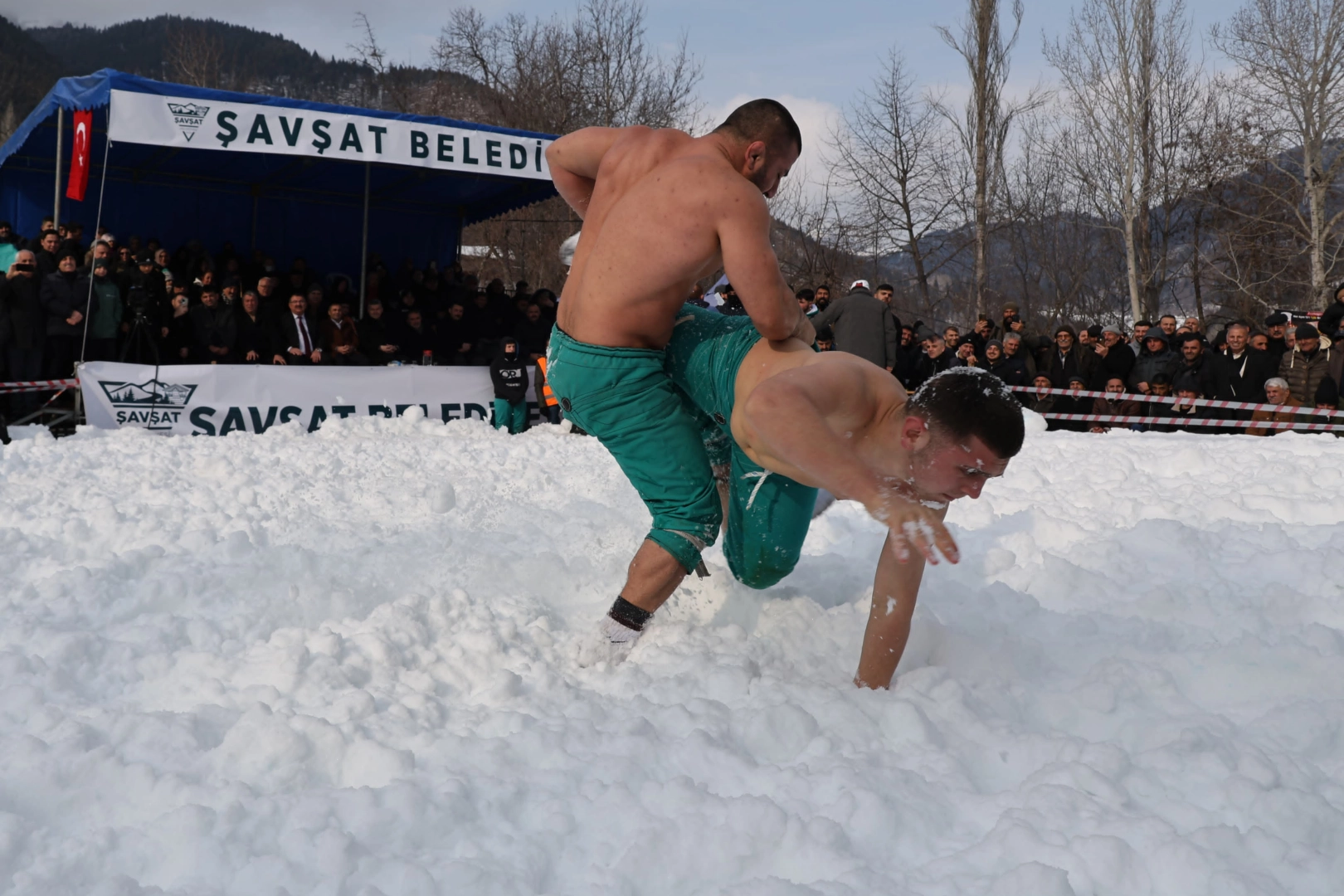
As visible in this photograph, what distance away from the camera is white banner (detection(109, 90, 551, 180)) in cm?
749

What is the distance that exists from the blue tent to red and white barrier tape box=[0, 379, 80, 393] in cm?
189

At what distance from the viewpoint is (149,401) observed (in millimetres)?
7523

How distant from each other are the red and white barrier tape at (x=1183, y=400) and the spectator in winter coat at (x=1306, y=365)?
0.18 m

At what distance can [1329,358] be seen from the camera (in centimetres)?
772

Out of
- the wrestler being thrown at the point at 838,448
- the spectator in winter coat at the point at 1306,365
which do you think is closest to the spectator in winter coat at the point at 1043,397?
the spectator in winter coat at the point at 1306,365

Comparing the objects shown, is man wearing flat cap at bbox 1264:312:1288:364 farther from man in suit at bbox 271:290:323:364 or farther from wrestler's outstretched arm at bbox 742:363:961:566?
man in suit at bbox 271:290:323:364

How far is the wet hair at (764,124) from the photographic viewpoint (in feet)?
8.68

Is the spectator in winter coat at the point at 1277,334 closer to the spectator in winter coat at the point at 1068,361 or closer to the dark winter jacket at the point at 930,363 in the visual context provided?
the spectator in winter coat at the point at 1068,361

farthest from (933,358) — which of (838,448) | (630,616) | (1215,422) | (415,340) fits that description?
(838,448)

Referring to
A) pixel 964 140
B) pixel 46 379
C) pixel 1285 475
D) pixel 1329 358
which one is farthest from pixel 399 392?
pixel 964 140

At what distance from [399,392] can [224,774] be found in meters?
6.60

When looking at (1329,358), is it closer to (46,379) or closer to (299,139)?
(299,139)

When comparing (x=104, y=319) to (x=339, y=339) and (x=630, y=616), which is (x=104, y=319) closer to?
(x=339, y=339)

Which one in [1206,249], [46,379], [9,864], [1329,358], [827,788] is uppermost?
[1206,249]
